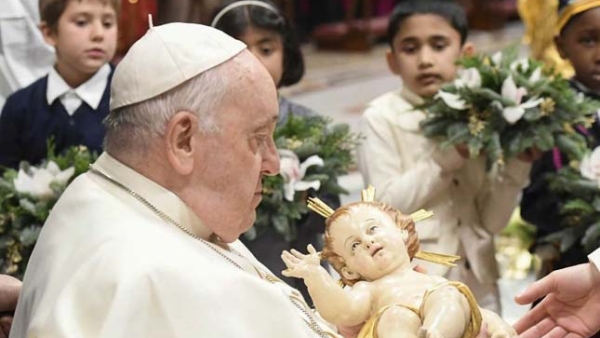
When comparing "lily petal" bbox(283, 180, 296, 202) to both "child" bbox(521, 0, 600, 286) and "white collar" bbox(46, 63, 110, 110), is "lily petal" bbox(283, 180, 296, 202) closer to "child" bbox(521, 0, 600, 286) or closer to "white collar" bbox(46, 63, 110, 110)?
"white collar" bbox(46, 63, 110, 110)

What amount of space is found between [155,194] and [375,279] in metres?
0.61

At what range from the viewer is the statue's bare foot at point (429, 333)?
273 centimetres

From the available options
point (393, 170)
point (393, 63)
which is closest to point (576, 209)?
point (393, 170)

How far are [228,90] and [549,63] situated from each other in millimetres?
3309

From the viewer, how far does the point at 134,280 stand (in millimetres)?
2520

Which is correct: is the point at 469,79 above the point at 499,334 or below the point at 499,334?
below

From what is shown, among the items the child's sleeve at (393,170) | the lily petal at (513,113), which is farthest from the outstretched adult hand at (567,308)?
the child's sleeve at (393,170)

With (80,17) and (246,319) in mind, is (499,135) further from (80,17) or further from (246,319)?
(246,319)

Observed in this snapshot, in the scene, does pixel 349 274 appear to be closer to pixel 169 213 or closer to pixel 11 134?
pixel 169 213

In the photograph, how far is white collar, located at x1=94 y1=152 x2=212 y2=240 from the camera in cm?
271

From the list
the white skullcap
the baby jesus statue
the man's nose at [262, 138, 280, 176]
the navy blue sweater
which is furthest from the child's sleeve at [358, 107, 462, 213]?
the white skullcap

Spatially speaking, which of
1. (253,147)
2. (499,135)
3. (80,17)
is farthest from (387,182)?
(253,147)

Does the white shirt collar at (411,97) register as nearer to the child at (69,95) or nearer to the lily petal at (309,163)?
the lily petal at (309,163)

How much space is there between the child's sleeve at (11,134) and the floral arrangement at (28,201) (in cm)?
31
